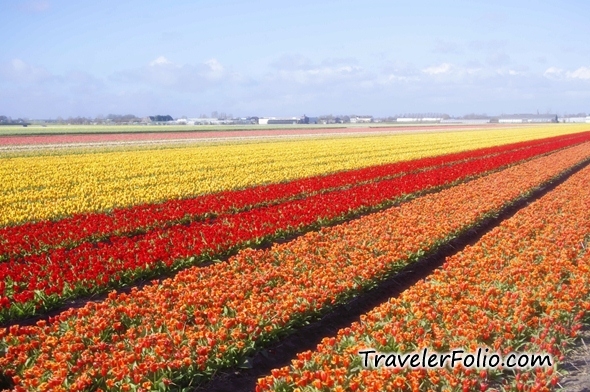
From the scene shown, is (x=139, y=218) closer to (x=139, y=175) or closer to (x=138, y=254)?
(x=138, y=254)

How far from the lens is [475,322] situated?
7.07 meters

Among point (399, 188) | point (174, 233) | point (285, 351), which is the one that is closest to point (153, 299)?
point (285, 351)

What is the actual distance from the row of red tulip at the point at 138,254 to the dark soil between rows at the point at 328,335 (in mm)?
3248

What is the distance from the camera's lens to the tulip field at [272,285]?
5910 millimetres

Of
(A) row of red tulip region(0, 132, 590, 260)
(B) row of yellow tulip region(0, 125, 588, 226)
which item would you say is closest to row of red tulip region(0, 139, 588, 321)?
(A) row of red tulip region(0, 132, 590, 260)

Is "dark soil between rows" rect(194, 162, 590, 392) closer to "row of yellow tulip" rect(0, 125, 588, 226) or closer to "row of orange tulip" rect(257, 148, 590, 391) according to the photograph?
"row of orange tulip" rect(257, 148, 590, 391)

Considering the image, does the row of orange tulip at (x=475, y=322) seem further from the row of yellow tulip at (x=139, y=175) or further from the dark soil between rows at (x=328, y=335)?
the row of yellow tulip at (x=139, y=175)

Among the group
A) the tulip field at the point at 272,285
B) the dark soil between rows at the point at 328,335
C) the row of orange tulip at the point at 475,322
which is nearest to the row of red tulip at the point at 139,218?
the tulip field at the point at 272,285

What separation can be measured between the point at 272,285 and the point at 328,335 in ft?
4.02

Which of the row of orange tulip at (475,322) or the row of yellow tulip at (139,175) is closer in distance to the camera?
the row of orange tulip at (475,322)

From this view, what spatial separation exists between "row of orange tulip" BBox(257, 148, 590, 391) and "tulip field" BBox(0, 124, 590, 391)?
25 mm

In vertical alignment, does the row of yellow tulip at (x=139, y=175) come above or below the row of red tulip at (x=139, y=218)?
above

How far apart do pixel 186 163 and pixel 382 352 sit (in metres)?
24.1

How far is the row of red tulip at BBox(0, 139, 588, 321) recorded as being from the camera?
8594 mm
